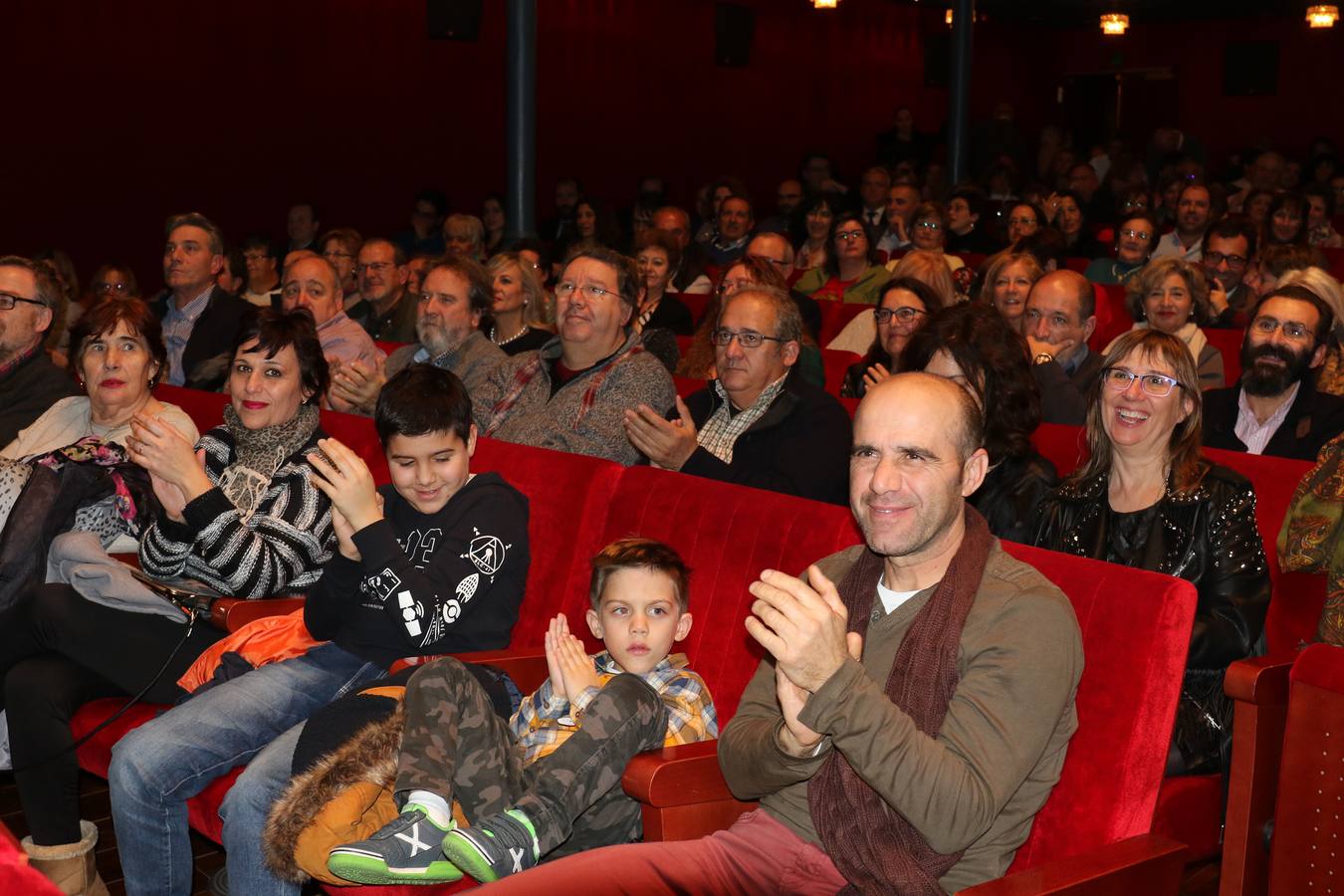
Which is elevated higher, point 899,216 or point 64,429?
point 899,216

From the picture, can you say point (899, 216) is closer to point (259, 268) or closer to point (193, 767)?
point (259, 268)

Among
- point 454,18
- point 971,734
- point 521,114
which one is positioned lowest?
point 971,734

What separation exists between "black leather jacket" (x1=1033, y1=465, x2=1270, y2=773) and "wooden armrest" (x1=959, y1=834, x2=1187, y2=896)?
56cm

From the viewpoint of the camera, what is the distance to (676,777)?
2186mm

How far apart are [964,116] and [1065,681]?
11283 mm

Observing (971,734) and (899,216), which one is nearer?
(971,734)

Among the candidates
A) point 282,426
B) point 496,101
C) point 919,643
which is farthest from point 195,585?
point 496,101

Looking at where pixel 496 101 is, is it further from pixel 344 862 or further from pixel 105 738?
pixel 344 862

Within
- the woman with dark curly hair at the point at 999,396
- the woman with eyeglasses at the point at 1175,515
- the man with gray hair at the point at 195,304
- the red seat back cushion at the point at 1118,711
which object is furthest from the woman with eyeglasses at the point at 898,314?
the man with gray hair at the point at 195,304

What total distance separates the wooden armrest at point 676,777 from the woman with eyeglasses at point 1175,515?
0.85 m

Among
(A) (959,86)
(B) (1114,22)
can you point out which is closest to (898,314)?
(A) (959,86)

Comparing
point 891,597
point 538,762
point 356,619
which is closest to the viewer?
point 891,597

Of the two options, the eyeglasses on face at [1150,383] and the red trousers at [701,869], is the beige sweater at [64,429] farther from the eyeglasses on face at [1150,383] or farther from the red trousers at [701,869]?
the eyeglasses on face at [1150,383]

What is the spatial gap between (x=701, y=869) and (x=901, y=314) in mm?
2680
